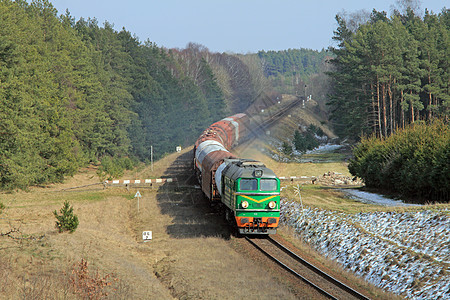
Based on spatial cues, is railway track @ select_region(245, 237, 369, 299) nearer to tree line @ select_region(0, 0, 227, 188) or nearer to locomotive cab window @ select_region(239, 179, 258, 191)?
locomotive cab window @ select_region(239, 179, 258, 191)

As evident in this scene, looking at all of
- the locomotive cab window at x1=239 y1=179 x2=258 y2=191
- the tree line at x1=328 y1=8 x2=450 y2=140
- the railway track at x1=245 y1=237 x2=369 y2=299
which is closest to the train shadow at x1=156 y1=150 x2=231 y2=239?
the railway track at x1=245 y1=237 x2=369 y2=299

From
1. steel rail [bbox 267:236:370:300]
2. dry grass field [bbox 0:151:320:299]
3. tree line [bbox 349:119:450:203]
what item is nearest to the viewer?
dry grass field [bbox 0:151:320:299]

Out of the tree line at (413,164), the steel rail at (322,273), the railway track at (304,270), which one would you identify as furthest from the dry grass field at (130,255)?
the tree line at (413,164)

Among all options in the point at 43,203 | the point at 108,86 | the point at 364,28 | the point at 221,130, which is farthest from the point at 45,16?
the point at 364,28

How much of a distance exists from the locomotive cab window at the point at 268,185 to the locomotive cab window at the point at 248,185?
0.36m

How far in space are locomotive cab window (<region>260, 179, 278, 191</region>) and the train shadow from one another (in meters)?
3.70

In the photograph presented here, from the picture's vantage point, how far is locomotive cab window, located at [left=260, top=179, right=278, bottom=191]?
77.4 ft

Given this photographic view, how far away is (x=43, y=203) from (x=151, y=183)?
36.2 ft

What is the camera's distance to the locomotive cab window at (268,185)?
23598 mm

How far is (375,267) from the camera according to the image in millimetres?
18516

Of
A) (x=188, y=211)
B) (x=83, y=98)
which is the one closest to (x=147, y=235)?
(x=188, y=211)

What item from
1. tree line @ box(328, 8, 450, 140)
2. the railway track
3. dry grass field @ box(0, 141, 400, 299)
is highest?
tree line @ box(328, 8, 450, 140)

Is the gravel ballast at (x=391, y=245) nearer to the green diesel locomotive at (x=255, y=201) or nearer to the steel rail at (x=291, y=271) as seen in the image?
the steel rail at (x=291, y=271)

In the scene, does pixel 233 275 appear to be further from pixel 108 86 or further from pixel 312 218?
pixel 108 86
